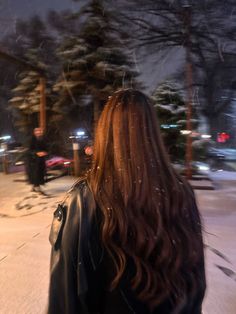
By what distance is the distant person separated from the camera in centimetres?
973

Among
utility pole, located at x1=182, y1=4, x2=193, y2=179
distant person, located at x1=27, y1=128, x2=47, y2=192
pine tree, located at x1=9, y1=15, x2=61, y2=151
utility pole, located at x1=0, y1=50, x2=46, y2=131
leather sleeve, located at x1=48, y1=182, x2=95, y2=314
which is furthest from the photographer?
pine tree, located at x1=9, y1=15, x2=61, y2=151

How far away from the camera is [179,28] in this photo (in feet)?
63.4

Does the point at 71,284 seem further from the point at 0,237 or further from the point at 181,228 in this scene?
the point at 0,237

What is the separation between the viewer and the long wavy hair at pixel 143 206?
1330mm

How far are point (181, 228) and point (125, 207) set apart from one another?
9.4 inches

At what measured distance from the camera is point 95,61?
47.1 ft

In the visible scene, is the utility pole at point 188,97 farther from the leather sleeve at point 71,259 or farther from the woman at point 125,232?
the leather sleeve at point 71,259

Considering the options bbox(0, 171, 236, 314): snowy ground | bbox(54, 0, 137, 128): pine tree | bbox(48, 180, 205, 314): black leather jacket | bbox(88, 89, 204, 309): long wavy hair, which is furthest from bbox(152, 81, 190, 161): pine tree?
bbox(48, 180, 205, 314): black leather jacket

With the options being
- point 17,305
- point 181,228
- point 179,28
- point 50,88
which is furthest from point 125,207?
point 179,28

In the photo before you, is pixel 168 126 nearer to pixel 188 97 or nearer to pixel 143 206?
pixel 188 97

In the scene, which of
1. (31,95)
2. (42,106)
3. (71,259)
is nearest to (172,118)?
(42,106)

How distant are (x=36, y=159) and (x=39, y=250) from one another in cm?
480

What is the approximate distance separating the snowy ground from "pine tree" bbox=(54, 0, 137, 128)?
18.2 ft

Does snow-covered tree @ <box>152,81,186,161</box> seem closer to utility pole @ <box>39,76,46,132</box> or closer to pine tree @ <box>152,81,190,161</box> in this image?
pine tree @ <box>152,81,190,161</box>
